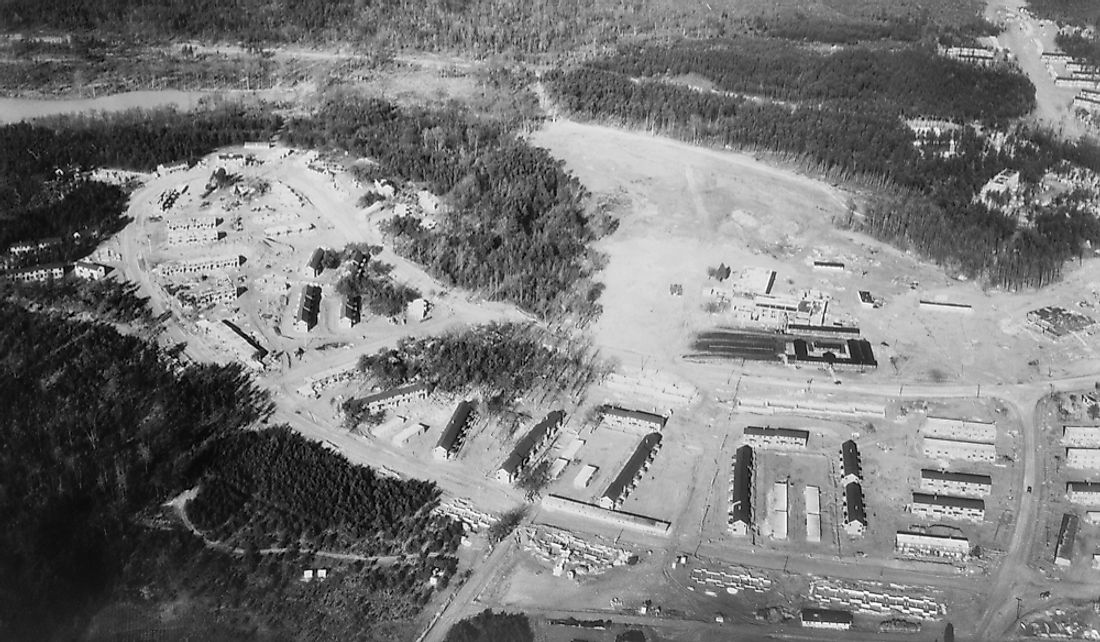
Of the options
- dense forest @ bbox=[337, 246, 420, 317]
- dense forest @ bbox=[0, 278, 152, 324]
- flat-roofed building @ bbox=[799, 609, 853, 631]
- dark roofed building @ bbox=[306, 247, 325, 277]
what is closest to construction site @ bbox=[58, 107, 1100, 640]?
flat-roofed building @ bbox=[799, 609, 853, 631]

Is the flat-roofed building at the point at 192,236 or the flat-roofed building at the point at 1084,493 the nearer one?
the flat-roofed building at the point at 1084,493

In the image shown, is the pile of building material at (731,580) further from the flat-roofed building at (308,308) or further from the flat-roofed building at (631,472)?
the flat-roofed building at (308,308)

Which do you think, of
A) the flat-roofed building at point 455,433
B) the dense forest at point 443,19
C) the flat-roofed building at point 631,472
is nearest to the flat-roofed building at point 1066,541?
the flat-roofed building at point 631,472

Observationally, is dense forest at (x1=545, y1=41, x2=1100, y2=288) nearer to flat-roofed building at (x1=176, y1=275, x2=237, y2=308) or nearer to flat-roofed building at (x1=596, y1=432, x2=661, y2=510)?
flat-roofed building at (x1=596, y1=432, x2=661, y2=510)

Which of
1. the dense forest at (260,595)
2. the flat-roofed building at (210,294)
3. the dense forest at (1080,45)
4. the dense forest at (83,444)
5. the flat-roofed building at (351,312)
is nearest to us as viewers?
the dense forest at (260,595)

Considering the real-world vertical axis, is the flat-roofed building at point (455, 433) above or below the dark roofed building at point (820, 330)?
below

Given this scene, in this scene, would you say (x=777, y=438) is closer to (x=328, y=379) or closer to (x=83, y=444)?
(x=328, y=379)
